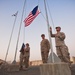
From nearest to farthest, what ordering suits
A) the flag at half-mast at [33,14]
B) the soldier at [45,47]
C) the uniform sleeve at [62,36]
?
the uniform sleeve at [62,36], the flag at half-mast at [33,14], the soldier at [45,47]

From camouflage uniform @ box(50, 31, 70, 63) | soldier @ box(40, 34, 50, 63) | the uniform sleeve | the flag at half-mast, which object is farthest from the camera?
soldier @ box(40, 34, 50, 63)

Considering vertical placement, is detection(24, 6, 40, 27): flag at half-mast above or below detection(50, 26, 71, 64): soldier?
above

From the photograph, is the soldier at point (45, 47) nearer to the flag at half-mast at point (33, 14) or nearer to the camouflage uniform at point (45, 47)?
the camouflage uniform at point (45, 47)

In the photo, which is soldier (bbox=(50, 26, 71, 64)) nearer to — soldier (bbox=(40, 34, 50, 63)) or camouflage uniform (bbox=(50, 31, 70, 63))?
camouflage uniform (bbox=(50, 31, 70, 63))

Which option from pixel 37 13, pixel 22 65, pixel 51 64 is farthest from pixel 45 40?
pixel 51 64

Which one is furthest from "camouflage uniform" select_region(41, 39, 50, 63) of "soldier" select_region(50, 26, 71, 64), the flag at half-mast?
"soldier" select_region(50, 26, 71, 64)

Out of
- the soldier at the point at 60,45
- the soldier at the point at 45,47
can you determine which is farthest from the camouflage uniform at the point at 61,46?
the soldier at the point at 45,47

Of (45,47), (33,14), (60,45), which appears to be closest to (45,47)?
(45,47)

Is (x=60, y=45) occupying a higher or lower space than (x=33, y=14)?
lower

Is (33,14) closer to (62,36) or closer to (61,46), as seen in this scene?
(62,36)

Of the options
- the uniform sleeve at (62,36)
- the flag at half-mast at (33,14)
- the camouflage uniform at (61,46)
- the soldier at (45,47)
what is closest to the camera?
the camouflage uniform at (61,46)

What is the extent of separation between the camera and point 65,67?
4.16 meters

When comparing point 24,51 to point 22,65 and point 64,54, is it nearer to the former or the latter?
point 22,65

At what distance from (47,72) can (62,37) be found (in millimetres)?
3202
